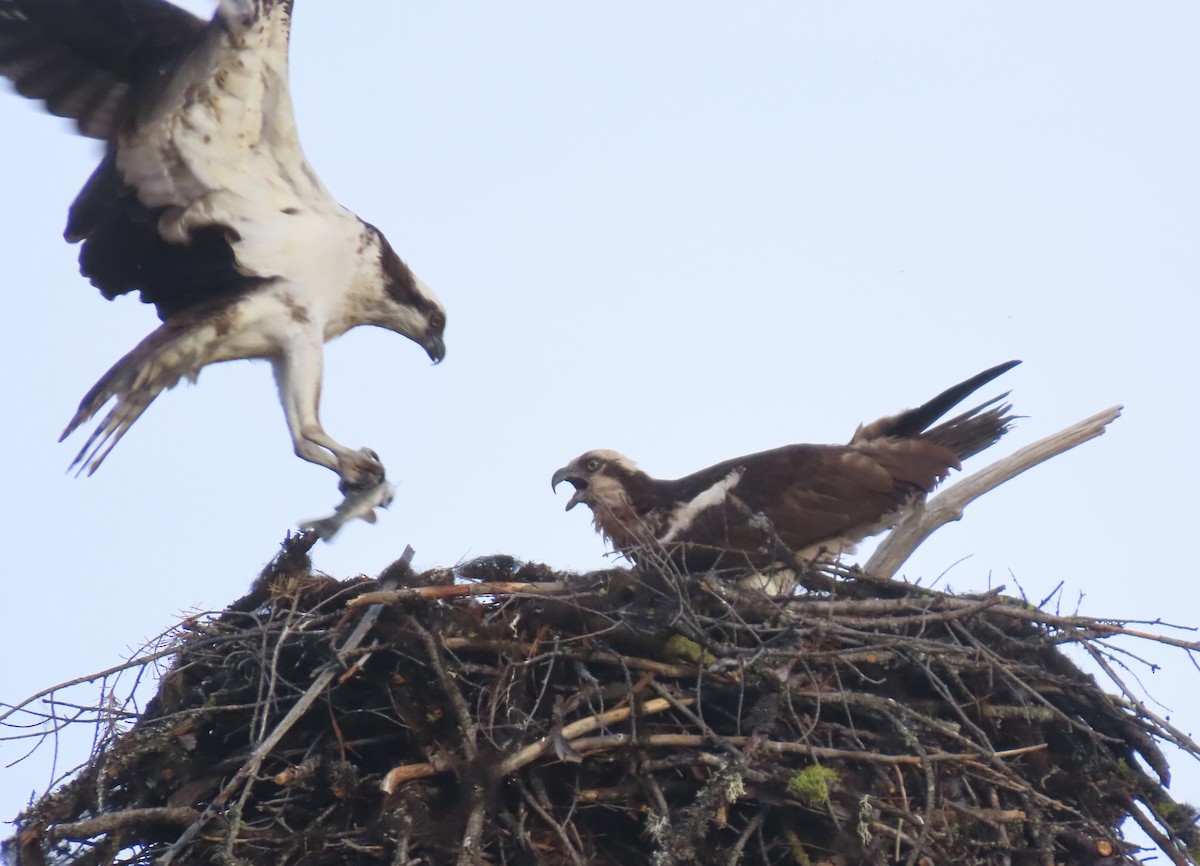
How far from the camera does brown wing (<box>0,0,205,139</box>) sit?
18.1 ft

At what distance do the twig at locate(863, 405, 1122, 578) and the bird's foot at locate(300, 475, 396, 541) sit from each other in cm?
248

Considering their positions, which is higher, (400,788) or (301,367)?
(301,367)

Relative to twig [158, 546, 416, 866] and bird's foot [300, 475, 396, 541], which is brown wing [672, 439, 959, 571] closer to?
bird's foot [300, 475, 396, 541]

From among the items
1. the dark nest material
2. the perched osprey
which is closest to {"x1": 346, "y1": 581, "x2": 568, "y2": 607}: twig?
the dark nest material

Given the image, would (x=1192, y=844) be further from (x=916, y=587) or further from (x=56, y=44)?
(x=56, y=44)

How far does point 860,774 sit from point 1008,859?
64cm

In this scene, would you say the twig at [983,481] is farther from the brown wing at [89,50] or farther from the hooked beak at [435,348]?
the brown wing at [89,50]

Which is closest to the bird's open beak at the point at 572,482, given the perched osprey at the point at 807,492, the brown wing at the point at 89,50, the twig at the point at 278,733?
the perched osprey at the point at 807,492

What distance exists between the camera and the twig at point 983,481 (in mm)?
6781

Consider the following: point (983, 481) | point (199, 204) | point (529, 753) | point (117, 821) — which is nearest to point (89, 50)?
point (199, 204)

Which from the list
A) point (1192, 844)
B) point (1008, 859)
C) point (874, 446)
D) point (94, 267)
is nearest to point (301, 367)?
point (94, 267)

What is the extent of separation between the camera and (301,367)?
6.21 metres

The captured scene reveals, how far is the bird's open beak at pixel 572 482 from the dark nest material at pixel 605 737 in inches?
60.2

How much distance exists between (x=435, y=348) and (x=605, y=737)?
2.97m
